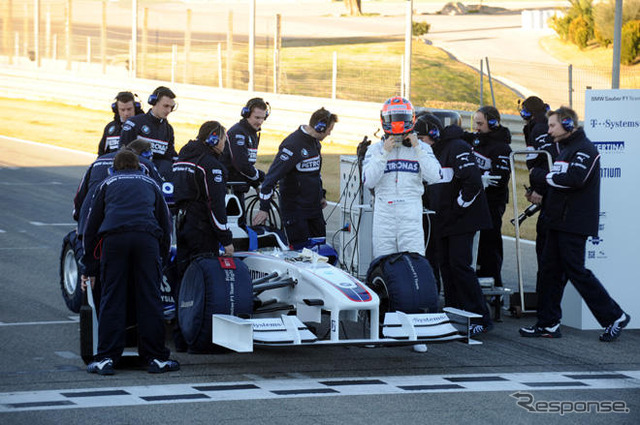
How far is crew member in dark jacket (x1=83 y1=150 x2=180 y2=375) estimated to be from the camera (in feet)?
28.4

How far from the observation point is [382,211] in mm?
9688

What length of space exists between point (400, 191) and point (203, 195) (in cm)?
172

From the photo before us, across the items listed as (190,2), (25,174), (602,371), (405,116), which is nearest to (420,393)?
(602,371)

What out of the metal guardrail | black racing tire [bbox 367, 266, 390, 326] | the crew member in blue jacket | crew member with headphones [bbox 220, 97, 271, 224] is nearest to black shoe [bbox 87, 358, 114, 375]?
the crew member in blue jacket

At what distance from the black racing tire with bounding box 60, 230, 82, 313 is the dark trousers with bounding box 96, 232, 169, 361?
212cm

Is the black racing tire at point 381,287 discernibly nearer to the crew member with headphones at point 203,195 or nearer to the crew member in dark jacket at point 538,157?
the crew member with headphones at point 203,195

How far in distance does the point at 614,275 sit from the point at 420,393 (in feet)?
12.3

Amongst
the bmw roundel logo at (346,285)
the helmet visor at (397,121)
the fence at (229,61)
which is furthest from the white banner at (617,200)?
the fence at (229,61)

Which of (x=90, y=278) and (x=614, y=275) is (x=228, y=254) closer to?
(x=90, y=278)

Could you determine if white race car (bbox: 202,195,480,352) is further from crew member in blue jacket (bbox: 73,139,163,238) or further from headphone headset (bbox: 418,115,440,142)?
headphone headset (bbox: 418,115,440,142)

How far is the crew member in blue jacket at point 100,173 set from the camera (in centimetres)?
927

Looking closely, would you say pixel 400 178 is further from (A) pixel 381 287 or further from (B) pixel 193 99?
(B) pixel 193 99

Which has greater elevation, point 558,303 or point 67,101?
point 67,101

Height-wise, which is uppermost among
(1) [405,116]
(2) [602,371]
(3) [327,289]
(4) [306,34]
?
(4) [306,34]
